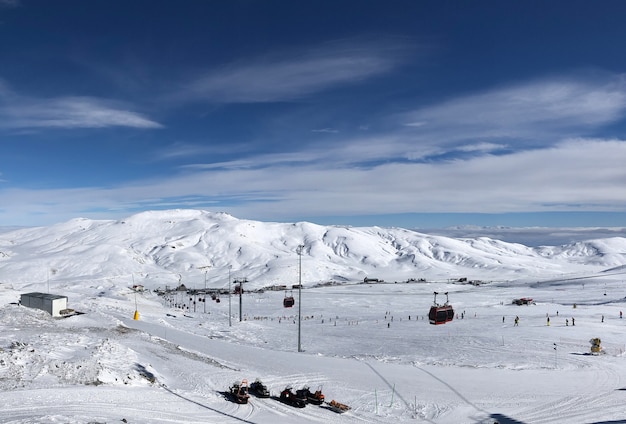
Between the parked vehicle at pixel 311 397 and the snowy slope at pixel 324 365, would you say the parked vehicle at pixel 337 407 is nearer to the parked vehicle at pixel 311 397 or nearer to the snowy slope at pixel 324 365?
the snowy slope at pixel 324 365

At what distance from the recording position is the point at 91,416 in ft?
67.4

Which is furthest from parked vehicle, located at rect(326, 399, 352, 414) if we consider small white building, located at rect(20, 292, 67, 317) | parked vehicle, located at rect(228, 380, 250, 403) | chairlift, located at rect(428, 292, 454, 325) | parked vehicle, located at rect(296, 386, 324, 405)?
small white building, located at rect(20, 292, 67, 317)

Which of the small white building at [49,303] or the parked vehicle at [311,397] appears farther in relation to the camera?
the small white building at [49,303]

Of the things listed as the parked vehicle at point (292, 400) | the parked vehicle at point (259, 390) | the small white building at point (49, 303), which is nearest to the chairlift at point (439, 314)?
the parked vehicle at point (292, 400)

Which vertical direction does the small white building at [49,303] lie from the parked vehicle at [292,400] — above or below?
above

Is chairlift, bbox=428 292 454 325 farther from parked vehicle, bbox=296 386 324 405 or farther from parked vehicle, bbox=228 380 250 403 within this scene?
parked vehicle, bbox=228 380 250 403

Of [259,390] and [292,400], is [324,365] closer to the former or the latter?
[259,390]

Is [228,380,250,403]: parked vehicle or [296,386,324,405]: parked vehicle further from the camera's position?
[296,386,324,405]: parked vehicle

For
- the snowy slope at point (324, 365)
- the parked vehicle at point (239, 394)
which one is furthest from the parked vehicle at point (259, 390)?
the parked vehicle at point (239, 394)

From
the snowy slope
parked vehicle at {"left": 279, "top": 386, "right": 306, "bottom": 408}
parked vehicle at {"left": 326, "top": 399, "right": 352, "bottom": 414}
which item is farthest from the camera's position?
parked vehicle at {"left": 279, "top": 386, "right": 306, "bottom": 408}

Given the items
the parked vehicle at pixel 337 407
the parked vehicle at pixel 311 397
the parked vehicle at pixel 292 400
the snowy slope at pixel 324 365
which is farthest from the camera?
the parked vehicle at pixel 311 397

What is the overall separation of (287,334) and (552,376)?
105 feet

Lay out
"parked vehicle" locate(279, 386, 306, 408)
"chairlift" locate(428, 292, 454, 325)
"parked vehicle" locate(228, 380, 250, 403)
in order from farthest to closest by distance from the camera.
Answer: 1. "chairlift" locate(428, 292, 454, 325)
2. "parked vehicle" locate(279, 386, 306, 408)
3. "parked vehicle" locate(228, 380, 250, 403)

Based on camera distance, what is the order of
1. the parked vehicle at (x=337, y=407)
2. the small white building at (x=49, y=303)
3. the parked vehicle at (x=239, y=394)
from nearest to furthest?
1. the parked vehicle at (x=239, y=394)
2. the parked vehicle at (x=337, y=407)
3. the small white building at (x=49, y=303)
